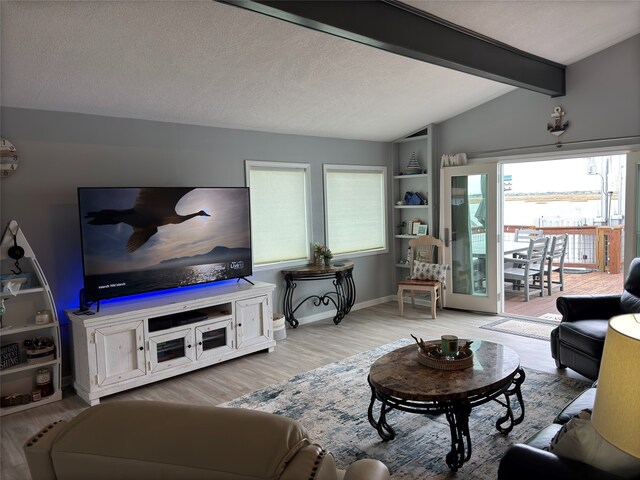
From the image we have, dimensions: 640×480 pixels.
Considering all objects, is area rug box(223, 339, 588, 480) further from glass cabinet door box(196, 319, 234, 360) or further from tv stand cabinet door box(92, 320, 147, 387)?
tv stand cabinet door box(92, 320, 147, 387)

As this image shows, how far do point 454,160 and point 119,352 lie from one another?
14.4 ft

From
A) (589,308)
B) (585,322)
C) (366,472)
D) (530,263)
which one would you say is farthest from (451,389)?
(530,263)

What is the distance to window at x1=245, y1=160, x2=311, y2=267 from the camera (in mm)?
5281

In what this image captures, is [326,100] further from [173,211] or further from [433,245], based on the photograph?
[433,245]

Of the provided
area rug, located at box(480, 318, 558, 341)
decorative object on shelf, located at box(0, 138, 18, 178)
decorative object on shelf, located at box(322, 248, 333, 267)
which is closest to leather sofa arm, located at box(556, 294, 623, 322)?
area rug, located at box(480, 318, 558, 341)

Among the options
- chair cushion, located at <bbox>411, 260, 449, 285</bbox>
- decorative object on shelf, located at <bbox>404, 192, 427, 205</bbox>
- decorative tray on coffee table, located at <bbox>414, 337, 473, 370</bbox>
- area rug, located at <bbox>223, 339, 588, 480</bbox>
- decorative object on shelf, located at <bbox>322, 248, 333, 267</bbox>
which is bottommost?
area rug, located at <bbox>223, 339, 588, 480</bbox>

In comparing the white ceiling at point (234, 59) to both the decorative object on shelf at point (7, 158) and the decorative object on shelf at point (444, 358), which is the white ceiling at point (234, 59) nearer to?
the decorative object on shelf at point (7, 158)

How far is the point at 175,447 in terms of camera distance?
1.02m

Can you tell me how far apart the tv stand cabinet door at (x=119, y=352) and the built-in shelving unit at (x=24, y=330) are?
37 cm

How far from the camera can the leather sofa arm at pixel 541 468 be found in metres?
1.59

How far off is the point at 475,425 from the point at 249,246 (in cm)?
270

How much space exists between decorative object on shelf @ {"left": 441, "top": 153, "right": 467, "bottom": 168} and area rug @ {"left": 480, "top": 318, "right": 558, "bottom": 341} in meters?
1.98

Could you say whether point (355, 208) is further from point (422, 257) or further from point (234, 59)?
point (234, 59)

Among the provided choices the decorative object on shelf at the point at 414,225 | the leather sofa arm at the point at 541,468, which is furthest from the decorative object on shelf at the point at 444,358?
the decorative object on shelf at the point at 414,225
